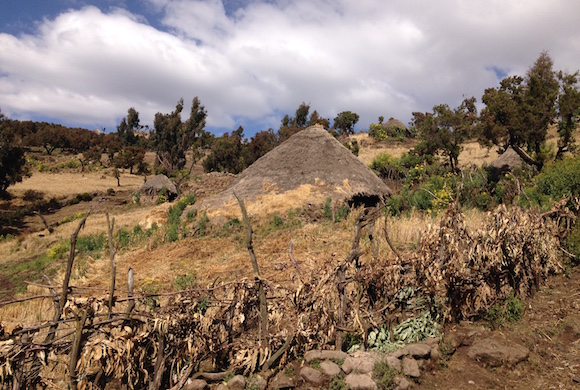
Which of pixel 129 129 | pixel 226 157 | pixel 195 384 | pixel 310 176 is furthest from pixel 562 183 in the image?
pixel 129 129

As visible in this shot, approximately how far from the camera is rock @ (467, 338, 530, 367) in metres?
4.25

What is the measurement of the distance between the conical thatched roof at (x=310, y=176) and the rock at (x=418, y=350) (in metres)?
7.92

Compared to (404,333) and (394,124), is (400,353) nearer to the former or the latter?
(404,333)

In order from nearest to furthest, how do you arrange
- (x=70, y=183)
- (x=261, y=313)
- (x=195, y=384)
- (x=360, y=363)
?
(x=195, y=384)
(x=360, y=363)
(x=261, y=313)
(x=70, y=183)

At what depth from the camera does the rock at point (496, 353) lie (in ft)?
13.9

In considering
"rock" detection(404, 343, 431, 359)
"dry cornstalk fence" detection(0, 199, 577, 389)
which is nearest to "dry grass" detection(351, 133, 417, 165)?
"dry cornstalk fence" detection(0, 199, 577, 389)

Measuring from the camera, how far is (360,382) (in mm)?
3809

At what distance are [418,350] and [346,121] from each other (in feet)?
162

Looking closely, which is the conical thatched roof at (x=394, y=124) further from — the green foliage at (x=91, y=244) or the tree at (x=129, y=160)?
the green foliage at (x=91, y=244)

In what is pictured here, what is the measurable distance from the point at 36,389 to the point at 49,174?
150 ft

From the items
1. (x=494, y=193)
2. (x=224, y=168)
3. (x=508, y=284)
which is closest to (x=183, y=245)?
(x=508, y=284)

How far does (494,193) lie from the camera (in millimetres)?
12172

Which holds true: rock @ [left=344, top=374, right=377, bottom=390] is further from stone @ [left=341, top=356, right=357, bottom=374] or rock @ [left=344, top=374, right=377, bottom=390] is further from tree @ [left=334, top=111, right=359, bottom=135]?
tree @ [left=334, top=111, right=359, bottom=135]

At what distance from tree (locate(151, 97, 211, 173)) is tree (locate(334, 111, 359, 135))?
18.1m
